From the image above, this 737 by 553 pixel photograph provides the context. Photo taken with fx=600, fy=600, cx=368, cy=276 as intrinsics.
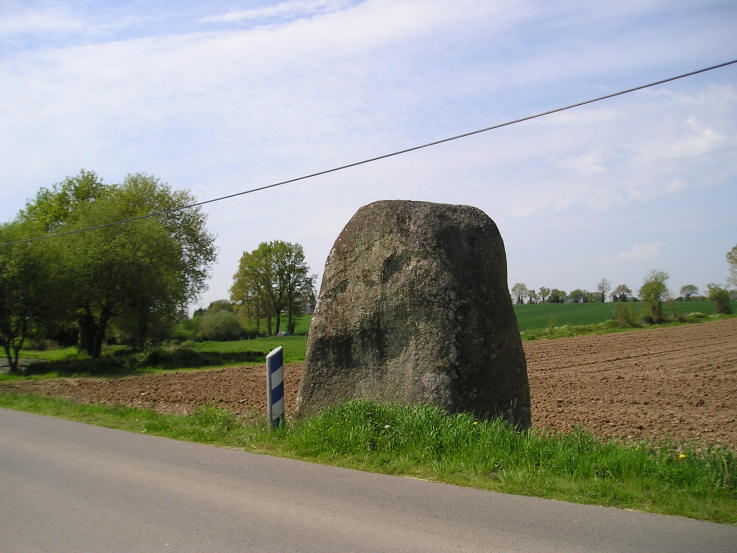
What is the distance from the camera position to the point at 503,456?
20.8ft

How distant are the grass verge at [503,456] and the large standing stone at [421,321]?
520 millimetres

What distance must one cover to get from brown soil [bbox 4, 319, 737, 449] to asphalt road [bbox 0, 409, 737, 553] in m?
4.51

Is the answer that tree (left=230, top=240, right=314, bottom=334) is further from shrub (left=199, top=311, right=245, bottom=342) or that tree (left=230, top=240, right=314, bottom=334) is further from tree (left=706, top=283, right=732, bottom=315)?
tree (left=706, top=283, right=732, bottom=315)

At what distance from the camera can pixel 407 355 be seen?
8.30 m

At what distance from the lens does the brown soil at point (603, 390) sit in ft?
35.0

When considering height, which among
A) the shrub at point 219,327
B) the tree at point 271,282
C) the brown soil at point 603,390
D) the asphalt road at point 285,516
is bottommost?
the brown soil at point 603,390

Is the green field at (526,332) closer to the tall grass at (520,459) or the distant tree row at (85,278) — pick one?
the distant tree row at (85,278)

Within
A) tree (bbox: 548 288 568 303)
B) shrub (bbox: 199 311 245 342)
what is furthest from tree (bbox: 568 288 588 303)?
shrub (bbox: 199 311 245 342)

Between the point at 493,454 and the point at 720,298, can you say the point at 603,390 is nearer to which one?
the point at 493,454

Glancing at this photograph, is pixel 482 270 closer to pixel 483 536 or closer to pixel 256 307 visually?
pixel 483 536

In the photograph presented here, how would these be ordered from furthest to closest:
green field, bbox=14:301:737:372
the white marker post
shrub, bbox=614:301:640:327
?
shrub, bbox=614:301:640:327
green field, bbox=14:301:737:372
the white marker post

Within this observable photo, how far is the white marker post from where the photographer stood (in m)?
8.61

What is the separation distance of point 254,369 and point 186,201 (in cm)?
2604

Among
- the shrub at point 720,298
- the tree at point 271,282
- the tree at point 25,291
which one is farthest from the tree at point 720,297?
the tree at point 25,291
